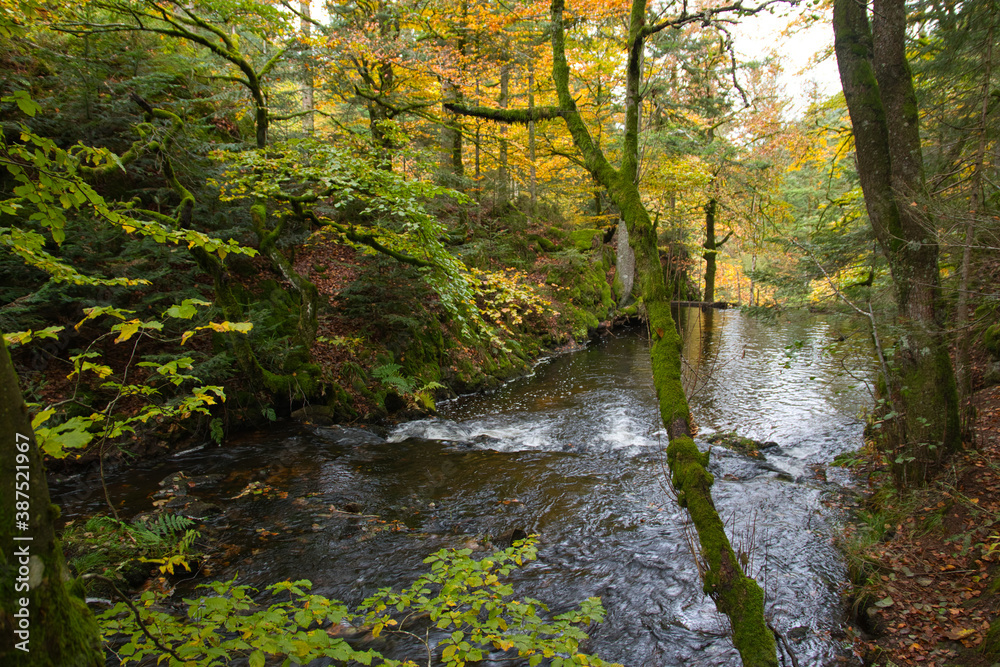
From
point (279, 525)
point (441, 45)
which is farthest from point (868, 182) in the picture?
point (441, 45)

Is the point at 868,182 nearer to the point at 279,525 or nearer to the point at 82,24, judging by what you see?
the point at 279,525

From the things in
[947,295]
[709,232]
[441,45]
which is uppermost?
[441,45]

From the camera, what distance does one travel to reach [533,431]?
832 cm

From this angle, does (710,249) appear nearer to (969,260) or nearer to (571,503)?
(969,260)

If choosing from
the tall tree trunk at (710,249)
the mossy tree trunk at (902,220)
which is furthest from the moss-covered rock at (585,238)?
the mossy tree trunk at (902,220)

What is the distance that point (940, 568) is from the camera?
4.00 metres

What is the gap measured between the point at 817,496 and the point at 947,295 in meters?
2.83

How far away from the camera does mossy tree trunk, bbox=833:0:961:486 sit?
5.00 metres

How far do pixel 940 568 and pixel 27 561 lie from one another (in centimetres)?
608

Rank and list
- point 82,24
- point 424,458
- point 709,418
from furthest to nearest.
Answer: point 709,418 < point 424,458 < point 82,24

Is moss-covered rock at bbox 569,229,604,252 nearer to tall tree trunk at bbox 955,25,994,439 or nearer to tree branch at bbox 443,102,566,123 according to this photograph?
tall tree trunk at bbox 955,25,994,439

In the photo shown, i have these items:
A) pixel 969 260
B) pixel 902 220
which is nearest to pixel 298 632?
pixel 902 220

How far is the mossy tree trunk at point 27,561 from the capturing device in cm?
129

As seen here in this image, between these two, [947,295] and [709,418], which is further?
[709,418]
